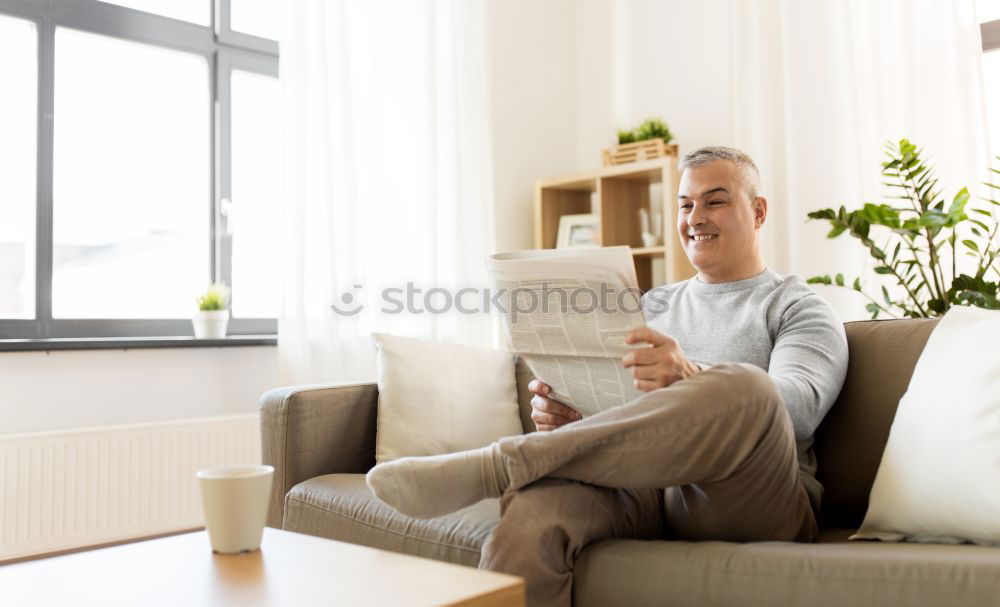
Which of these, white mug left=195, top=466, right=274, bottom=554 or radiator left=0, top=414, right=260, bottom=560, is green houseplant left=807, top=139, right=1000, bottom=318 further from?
radiator left=0, top=414, right=260, bottom=560

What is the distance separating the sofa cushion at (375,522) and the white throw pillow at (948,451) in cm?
62

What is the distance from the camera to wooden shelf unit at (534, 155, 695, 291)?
3.26m

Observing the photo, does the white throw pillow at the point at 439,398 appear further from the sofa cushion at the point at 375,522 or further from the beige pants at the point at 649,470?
the beige pants at the point at 649,470

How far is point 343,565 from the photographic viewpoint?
3.14 feet

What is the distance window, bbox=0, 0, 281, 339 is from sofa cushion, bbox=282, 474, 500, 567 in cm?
141

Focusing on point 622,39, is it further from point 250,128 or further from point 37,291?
point 37,291

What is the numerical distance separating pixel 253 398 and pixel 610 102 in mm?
2073

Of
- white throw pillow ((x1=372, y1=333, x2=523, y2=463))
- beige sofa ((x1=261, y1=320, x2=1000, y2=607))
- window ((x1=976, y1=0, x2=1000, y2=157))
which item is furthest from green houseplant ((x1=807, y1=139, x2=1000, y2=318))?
white throw pillow ((x1=372, y1=333, x2=523, y2=463))

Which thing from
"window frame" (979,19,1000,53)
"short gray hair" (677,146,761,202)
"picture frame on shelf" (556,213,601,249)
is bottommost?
"short gray hair" (677,146,761,202)

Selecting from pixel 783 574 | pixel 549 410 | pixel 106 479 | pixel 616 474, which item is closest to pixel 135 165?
pixel 106 479

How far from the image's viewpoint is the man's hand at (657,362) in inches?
49.9

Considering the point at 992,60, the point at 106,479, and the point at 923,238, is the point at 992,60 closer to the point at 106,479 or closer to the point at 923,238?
the point at 923,238

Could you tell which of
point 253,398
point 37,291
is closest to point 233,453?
point 253,398

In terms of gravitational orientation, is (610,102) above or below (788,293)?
above
